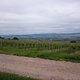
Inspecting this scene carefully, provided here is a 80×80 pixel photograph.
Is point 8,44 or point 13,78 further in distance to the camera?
point 8,44

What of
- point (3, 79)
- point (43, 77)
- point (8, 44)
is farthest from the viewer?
point (8, 44)

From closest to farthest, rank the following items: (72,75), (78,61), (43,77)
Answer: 1. (43,77)
2. (72,75)
3. (78,61)

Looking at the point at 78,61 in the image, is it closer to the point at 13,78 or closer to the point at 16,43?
the point at 13,78

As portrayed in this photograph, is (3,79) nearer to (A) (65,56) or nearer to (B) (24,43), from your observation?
(A) (65,56)

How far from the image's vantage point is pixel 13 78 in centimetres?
1366

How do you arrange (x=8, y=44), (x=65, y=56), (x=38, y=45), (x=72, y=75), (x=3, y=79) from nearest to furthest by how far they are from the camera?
(x=3, y=79) → (x=72, y=75) → (x=65, y=56) → (x=38, y=45) → (x=8, y=44)

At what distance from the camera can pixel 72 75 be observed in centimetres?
1684

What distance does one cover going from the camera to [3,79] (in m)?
13.1

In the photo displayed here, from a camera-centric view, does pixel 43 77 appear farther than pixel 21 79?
Yes

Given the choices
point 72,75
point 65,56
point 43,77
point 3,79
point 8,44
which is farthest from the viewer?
point 8,44

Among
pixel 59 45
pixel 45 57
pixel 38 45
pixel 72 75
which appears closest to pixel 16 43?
pixel 38 45

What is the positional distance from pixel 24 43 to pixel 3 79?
136 feet

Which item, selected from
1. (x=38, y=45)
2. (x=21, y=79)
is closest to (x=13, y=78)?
(x=21, y=79)

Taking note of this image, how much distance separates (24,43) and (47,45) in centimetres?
618
